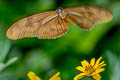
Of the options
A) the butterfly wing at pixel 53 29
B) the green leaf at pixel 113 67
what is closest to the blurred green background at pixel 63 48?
the green leaf at pixel 113 67

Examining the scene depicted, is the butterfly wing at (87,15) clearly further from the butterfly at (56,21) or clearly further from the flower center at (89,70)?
the flower center at (89,70)

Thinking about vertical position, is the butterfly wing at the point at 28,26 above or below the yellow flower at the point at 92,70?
above

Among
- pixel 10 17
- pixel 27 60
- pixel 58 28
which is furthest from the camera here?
pixel 10 17

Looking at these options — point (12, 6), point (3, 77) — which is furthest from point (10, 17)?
point (3, 77)

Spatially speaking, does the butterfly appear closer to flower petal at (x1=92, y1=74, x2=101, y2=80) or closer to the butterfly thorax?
the butterfly thorax

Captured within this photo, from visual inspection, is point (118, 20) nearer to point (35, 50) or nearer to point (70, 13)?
point (35, 50)

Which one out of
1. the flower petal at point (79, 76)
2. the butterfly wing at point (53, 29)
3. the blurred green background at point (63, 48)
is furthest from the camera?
the blurred green background at point (63, 48)

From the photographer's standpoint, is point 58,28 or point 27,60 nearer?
point 58,28
